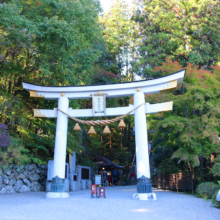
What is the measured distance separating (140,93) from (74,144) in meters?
5.55

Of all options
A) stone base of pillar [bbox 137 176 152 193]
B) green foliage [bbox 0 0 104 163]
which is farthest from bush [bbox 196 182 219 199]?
green foliage [bbox 0 0 104 163]

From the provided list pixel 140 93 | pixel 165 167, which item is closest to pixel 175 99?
pixel 140 93

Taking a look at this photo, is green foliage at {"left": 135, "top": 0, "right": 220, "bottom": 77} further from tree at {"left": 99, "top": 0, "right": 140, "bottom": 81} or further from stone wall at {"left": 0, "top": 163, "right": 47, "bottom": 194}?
stone wall at {"left": 0, "top": 163, "right": 47, "bottom": 194}

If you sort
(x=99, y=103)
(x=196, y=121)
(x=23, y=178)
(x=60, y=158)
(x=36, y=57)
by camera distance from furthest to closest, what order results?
1. (x=23, y=178)
2. (x=36, y=57)
3. (x=196, y=121)
4. (x=99, y=103)
5. (x=60, y=158)

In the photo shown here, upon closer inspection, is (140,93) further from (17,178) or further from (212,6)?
(212,6)

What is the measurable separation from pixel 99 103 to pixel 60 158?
270 cm

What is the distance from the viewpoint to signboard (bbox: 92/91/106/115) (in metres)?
10.1

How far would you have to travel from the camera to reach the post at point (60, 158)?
9430 millimetres

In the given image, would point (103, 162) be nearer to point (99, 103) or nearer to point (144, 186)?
point (99, 103)

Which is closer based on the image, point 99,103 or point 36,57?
point 99,103

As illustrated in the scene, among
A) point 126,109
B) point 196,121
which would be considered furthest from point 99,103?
point 196,121

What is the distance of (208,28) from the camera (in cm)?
1845

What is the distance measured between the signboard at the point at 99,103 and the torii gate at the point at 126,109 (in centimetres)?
15

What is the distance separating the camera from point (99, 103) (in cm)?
1010
